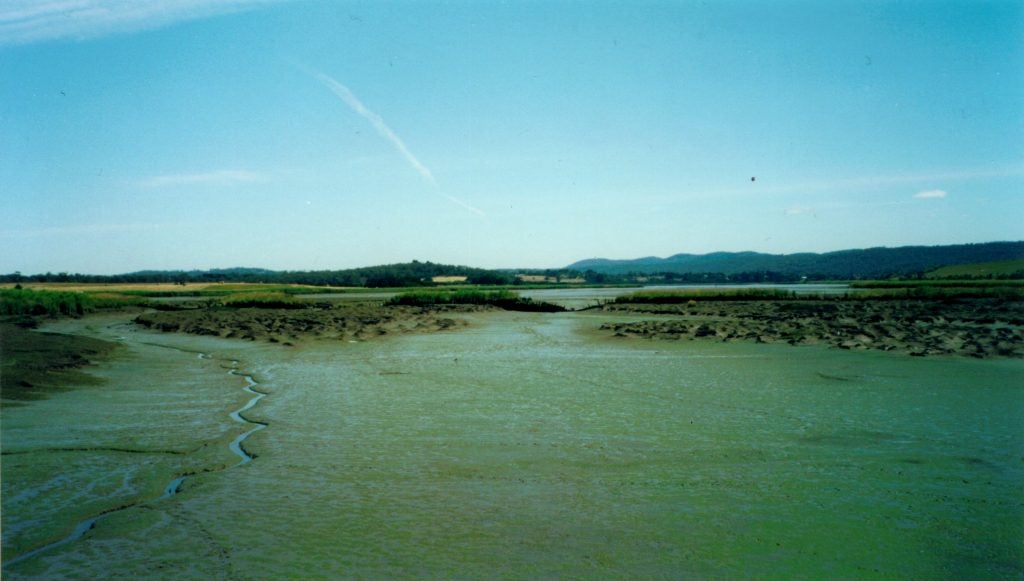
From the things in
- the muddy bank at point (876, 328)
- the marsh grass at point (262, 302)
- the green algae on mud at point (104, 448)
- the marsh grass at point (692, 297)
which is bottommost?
the muddy bank at point (876, 328)

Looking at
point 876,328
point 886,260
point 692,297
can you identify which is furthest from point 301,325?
point 886,260

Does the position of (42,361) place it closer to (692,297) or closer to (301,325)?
(301,325)

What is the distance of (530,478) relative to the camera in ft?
22.2

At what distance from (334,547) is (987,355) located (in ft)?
53.2

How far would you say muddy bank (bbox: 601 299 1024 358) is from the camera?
17.6 metres

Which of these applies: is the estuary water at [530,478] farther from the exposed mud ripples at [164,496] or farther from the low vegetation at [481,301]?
the low vegetation at [481,301]

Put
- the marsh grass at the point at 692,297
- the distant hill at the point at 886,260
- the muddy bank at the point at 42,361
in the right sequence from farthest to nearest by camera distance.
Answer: the distant hill at the point at 886,260
the marsh grass at the point at 692,297
the muddy bank at the point at 42,361

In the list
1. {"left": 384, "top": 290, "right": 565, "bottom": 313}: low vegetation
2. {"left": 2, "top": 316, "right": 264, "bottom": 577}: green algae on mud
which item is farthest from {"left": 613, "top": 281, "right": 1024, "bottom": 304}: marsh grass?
{"left": 2, "top": 316, "right": 264, "bottom": 577}: green algae on mud

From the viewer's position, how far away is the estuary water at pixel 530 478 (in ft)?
16.0

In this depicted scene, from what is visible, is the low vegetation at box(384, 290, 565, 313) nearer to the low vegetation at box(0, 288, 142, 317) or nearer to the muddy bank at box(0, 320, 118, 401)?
the low vegetation at box(0, 288, 142, 317)

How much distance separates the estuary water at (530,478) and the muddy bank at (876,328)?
5.16 metres

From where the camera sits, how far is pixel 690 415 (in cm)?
970

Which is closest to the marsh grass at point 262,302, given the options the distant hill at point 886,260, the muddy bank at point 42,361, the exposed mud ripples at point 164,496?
the muddy bank at point 42,361

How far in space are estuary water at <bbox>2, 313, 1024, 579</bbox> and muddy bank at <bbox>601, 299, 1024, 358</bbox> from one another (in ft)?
16.9
